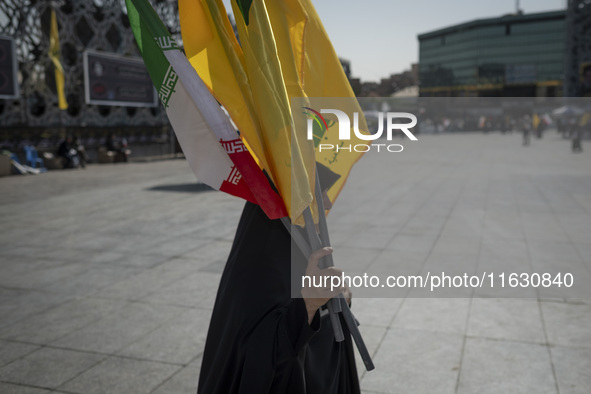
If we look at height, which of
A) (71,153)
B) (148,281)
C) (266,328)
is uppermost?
(71,153)

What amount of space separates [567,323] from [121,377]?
391cm

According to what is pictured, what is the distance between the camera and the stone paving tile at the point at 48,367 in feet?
12.8

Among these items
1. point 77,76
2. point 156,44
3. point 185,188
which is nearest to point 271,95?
point 156,44

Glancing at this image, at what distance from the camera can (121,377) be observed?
3934mm

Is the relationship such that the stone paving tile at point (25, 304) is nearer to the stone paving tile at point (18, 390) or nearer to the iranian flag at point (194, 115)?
the stone paving tile at point (18, 390)

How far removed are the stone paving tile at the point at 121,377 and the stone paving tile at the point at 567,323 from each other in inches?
127

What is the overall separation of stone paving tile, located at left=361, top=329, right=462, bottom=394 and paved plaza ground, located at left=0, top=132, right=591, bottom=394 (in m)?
0.02

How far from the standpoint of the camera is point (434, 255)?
7051mm

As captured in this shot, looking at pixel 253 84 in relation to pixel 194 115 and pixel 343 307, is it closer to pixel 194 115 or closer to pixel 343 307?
pixel 194 115

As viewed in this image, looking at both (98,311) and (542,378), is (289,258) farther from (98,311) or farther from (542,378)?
(98,311)

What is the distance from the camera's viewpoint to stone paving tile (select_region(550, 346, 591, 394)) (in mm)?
3648

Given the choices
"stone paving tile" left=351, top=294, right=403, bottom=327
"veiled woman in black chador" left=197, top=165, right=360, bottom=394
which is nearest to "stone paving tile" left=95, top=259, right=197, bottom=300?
"stone paving tile" left=351, top=294, right=403, bottom=327

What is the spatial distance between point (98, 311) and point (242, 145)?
4.01 meters

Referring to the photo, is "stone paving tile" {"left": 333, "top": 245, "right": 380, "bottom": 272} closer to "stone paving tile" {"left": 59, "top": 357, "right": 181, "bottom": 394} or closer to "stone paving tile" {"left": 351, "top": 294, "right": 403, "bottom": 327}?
"stone paving tile" {"left": 351, "top": 294, "right": 403, "bottom": 327}
